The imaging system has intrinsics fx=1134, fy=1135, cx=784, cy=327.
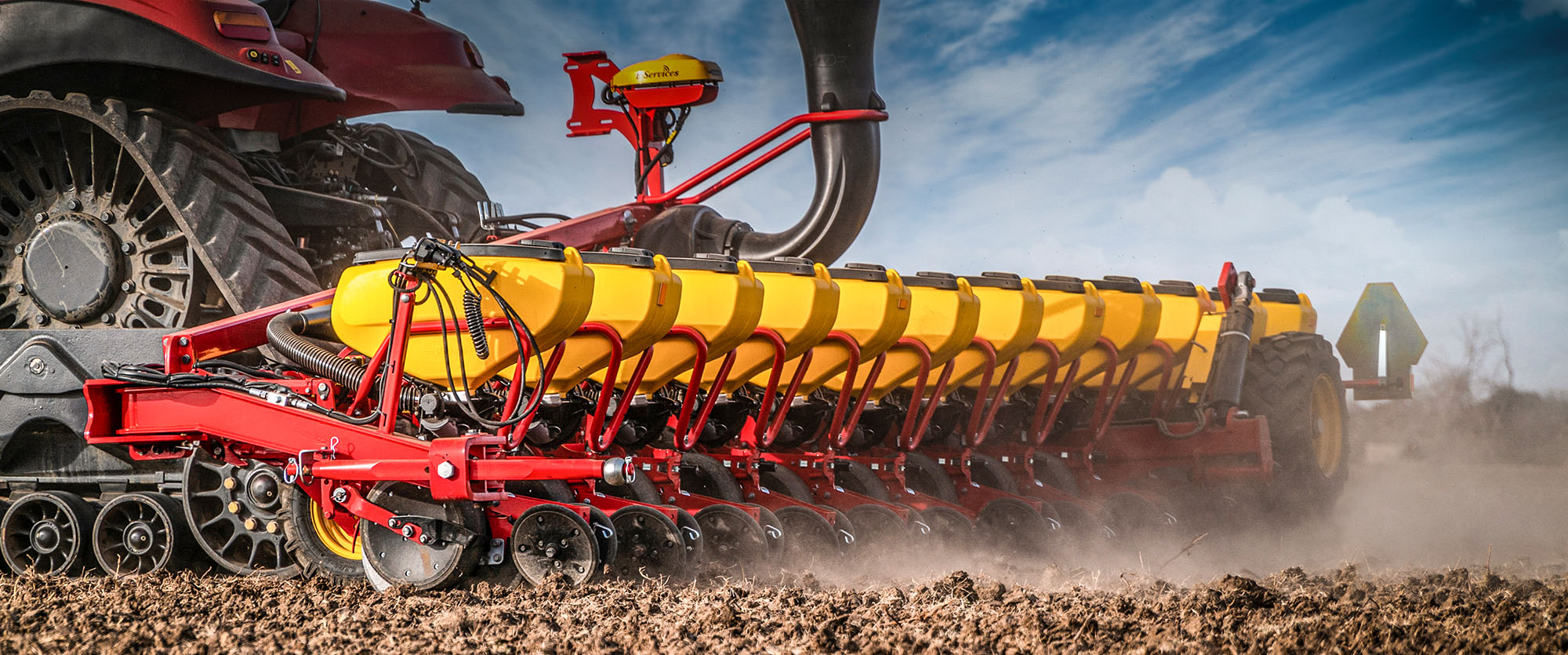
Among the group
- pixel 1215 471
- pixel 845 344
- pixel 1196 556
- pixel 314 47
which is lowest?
pixel 1196 556

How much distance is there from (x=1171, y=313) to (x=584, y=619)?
439 cm

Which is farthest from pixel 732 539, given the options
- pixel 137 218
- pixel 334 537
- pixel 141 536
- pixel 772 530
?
pixel 137 218

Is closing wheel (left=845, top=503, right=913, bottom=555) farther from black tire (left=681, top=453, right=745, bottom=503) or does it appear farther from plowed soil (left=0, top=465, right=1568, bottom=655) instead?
black tire (left=681, top=453, right=745, bottom=503)

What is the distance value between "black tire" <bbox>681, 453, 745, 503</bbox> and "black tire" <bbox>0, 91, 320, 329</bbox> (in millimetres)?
2099

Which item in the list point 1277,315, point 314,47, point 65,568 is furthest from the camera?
point 1277,315

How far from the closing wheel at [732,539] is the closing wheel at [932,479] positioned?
153 cm

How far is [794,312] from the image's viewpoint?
5324 mm

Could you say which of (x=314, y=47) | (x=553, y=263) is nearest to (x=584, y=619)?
(x=553, y=263)

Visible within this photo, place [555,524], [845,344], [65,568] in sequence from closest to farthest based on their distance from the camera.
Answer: [555,524]
[65,568]
[845,344]

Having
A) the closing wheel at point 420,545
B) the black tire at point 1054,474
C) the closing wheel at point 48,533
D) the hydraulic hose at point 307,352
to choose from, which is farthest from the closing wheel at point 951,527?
the closing wheel at point 48,533

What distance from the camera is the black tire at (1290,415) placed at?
6.38 metres

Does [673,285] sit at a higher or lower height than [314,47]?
lower

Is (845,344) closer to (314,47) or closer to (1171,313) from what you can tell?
(1171,313)

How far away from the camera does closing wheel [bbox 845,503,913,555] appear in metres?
5.30
